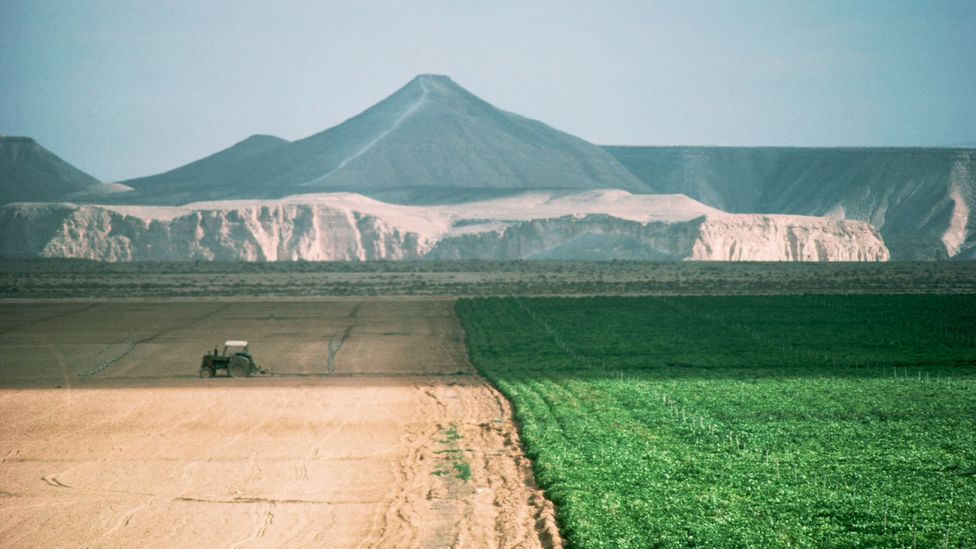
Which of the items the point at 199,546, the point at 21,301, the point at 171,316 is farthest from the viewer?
the point at 21,301

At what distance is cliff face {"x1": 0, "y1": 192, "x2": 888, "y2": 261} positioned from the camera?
12306cm

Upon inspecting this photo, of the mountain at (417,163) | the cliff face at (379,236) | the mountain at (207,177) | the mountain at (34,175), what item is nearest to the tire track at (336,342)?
the cliff face at (379,236)

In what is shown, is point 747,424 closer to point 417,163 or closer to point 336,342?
point 336,342

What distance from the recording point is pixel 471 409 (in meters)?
30.0

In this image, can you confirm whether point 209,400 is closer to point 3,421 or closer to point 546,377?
point 3,421

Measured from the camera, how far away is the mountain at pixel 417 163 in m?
158

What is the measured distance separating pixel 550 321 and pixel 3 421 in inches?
Answer: 1094

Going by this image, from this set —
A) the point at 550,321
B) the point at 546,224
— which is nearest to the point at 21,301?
the point at 550,321

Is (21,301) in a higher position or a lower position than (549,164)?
lower

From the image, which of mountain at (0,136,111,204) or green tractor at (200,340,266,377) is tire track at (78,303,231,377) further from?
mountain at (0,136,111,204)

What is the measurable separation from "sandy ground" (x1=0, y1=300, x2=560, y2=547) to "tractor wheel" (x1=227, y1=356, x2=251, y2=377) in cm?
91

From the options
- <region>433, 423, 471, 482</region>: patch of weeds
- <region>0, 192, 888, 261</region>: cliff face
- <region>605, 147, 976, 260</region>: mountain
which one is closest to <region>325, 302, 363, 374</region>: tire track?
<region>433, 423, 471, 482</region>: patch of weeds

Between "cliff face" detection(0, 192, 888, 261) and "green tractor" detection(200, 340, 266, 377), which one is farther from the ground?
"cliff face" detection(0, 192, 888, 261)

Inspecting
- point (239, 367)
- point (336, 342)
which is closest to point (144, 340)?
point (336, 342)
